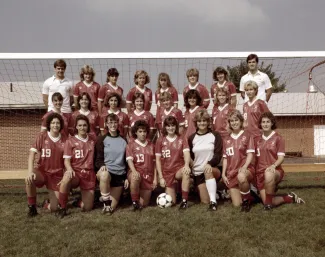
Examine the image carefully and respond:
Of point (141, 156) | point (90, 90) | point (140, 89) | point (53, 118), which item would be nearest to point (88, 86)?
point (90, 90)

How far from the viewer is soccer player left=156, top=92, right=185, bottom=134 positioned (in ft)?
19.3

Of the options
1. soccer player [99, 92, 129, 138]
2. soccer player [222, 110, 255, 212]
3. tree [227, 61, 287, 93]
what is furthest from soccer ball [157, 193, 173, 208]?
tree [227, 61, 287, 93]

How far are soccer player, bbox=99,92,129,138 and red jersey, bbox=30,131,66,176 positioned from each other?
0.99 meters

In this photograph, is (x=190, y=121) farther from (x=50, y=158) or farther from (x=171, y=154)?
(x=50, y=158)

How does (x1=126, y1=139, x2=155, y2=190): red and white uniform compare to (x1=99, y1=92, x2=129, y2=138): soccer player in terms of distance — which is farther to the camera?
(x1=99, y1=92, x2=129, y2=138): soccer player

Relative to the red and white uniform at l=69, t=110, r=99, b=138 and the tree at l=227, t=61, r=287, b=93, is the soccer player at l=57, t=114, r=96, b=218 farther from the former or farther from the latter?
the tree at l=227, t=61, r=287, b=93

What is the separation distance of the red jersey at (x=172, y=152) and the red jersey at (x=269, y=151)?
43.0 inches

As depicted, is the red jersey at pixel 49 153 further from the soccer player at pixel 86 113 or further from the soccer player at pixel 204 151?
the soccer player at pixel 204 151

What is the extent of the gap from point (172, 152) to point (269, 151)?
1407 mm

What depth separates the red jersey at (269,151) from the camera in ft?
→ 16.2

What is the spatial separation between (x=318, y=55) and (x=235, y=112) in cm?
279

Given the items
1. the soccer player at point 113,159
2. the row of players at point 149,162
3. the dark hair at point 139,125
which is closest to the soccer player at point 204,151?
the row of players at point 149,162

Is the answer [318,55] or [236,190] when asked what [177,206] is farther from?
[318,55]

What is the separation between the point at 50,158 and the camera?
5.09m
